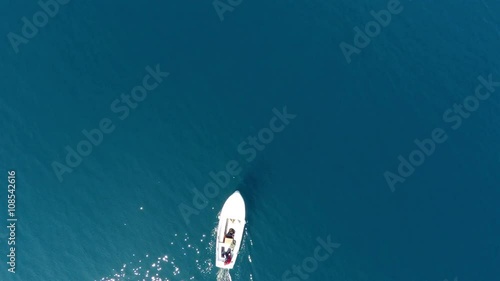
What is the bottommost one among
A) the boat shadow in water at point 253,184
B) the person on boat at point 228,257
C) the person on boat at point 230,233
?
the person on boat at point 228,257

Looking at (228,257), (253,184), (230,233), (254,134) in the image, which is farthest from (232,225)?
(254,134)

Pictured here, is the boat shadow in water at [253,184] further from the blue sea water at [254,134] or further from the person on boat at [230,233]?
the person on boat at [230,233]

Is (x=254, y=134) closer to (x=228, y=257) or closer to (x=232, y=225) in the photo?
(x=232, y=225)

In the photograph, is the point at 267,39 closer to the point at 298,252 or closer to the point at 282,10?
the point at 282,10

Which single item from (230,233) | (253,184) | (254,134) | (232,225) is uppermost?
(254,134)

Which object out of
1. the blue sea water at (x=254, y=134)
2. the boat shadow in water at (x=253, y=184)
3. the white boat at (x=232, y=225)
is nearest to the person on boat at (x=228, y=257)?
the white boat at (x=232, y=225)

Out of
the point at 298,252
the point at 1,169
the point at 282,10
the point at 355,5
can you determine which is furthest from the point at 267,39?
the point at 1,169

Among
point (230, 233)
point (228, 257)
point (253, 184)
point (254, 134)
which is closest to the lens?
point (228, 257)
